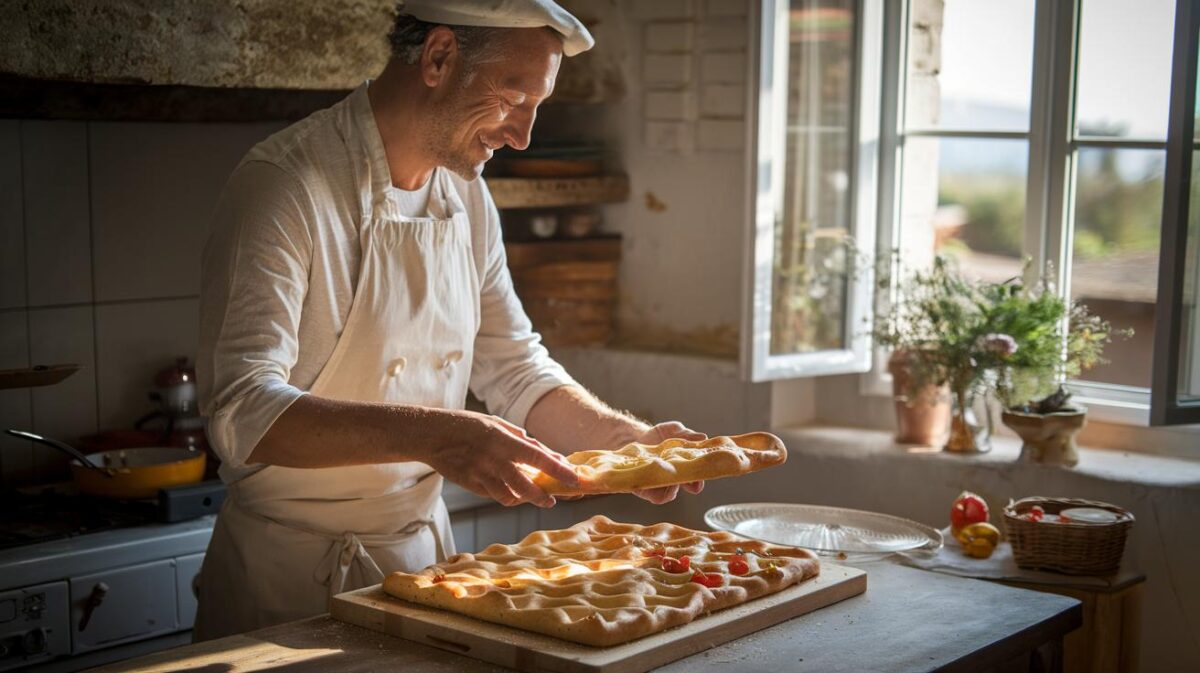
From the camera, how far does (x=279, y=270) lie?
229 centimetres

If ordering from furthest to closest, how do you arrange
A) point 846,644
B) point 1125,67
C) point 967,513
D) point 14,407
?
point 1125,67
point 14,407
point 967,513
point 846,644

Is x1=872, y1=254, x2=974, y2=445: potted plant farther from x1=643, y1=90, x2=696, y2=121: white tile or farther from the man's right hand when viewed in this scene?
the man's right hand

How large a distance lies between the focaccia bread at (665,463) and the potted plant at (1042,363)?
1.44 m

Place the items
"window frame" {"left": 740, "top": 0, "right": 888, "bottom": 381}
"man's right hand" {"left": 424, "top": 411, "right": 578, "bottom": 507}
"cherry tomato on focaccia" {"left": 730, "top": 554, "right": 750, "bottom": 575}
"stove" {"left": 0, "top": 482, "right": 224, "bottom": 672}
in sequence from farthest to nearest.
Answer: "window frame" {"left": 740, "top": 0, "right": 888, "bottom": 381} < "stove" {"left": 0, "top": 482, "right": 224, "bottom": 672} < "cherry tomato on focaccia" {"left": 730, "top": 554, "right": 750, "bottom": 575} < "man's right hand" {"left": 424, "top": 411, "right": 578, "bottom": 507}

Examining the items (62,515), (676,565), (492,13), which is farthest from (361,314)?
(62,515)

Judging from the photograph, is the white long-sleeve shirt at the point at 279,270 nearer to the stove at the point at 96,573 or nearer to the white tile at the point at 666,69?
the stove at the point at 96,573

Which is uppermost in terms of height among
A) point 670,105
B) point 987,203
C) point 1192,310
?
point 670,105

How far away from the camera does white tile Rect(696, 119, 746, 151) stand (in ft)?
13.7

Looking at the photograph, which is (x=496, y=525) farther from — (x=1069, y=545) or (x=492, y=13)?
(x=492, y=13)

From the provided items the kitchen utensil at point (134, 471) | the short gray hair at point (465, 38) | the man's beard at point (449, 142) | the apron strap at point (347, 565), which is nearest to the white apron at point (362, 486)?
the apron strap at point (347, 565)

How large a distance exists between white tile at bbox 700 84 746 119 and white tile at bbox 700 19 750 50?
12cm

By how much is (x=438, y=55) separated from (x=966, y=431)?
211 centimetres

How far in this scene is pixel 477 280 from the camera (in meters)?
2.74

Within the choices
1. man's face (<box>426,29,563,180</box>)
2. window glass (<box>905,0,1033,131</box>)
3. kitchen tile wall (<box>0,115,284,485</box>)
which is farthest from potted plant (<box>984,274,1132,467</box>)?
A: kitchen tile wall (<box>0,115,284,485</box>)
